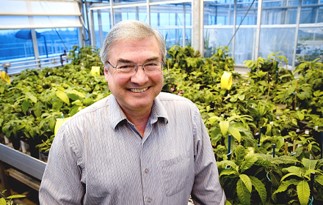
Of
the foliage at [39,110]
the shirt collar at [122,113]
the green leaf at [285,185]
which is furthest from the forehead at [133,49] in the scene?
the foliage at [39,110]

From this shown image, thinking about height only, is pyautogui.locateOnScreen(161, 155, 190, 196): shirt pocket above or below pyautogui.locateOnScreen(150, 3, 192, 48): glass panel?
below

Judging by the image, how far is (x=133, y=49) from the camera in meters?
0.89

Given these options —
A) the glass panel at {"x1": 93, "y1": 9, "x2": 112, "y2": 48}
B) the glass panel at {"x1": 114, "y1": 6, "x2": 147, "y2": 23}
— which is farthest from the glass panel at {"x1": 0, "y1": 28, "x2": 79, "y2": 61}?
the glass panel at {"x1": 114, "y1": 6, "x2": 147, "y2": 23}

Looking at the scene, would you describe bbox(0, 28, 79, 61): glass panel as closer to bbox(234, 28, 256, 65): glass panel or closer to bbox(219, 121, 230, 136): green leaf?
bbox(234, 28, 256, 65): glass panel

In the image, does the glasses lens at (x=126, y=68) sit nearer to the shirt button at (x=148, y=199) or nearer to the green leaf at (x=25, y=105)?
the shirt button at (x=148, y=199)

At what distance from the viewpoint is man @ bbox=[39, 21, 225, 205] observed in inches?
35.9

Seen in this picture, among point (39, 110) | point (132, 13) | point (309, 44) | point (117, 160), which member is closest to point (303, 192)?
point (117, 160)

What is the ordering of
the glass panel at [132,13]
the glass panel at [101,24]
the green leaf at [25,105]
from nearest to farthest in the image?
the green leaf at [25,105] < the glass panel at [132,13] < the glass panel at [101,24]

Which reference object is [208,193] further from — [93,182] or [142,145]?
[93,182]

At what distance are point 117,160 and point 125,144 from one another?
6 cm

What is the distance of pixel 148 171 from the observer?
3.16 ft

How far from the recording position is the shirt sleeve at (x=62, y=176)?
3.02 feet

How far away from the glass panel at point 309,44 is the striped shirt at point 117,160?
123 inches

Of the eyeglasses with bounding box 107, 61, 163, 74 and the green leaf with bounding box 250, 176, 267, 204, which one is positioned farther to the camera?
the green leaf with bounding box 250, 176, 267, 204
